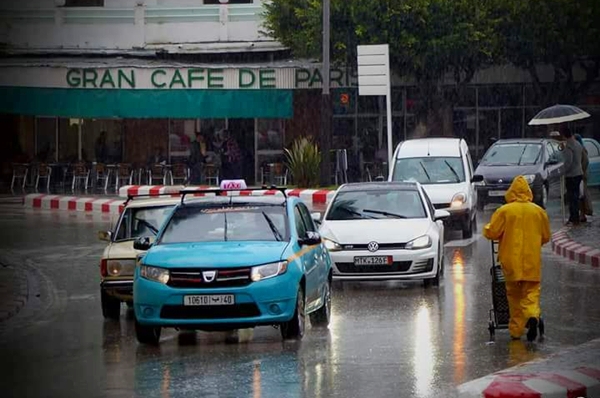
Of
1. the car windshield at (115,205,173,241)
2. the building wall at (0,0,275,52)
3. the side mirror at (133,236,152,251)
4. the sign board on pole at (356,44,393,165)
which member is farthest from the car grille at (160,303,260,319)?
the building wall at (0,0,275,52)

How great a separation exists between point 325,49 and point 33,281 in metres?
17.9

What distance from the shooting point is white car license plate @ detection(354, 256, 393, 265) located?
59.7ft

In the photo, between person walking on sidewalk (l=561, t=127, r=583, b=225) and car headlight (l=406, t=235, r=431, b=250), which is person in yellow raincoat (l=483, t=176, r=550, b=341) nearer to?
car headlight (l=406, t=235, r=431, b=250)

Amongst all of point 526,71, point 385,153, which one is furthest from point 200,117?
point 526,71

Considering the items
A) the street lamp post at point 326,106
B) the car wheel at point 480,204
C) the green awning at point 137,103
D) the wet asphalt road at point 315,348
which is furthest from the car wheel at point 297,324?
the green awning at point 137,103

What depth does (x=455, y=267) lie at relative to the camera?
69.7 feet

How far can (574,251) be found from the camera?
2230 centimetres

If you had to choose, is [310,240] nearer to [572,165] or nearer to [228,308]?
[228,308]

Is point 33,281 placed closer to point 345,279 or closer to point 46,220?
point 345,279

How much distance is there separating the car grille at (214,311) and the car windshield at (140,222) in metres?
3.90

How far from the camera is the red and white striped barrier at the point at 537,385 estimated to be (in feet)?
34.1

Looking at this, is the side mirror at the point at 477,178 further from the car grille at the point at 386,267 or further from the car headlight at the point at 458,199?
the car grille at the point at 386,267

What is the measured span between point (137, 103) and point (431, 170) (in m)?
17.6

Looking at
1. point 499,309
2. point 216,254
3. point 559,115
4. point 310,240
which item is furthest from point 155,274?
point 559,115
